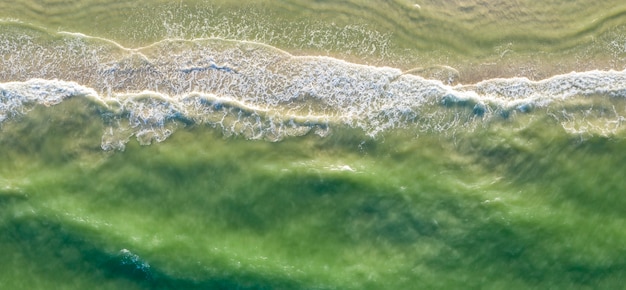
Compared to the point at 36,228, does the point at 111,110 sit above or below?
above

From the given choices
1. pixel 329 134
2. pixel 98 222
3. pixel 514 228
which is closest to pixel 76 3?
pixel 98 222

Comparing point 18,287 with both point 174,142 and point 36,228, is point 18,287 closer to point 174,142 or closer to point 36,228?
point 36,228

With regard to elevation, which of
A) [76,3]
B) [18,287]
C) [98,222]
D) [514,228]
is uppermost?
[76,3]
